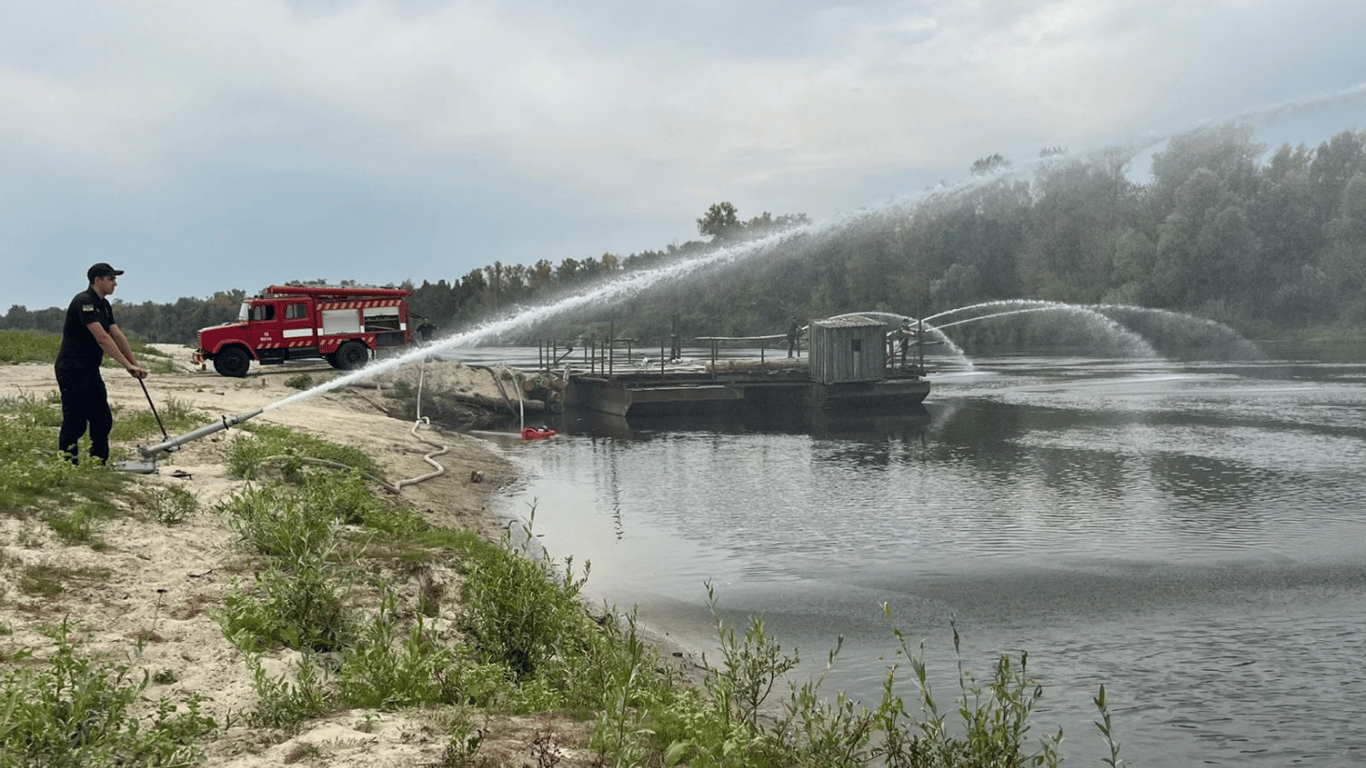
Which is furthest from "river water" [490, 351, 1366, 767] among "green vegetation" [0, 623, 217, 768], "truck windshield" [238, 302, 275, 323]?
"truck windshield" [238, 302, 275, 323]

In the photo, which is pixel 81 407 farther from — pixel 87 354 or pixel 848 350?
pixel 848 350

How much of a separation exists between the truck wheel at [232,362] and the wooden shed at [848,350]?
2218 centimetres

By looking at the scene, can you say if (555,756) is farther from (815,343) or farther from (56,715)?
(815,343)

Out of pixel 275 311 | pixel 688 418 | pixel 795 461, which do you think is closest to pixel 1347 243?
pixel 688 418

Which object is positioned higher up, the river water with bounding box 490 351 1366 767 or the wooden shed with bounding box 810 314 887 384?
the wooden shed with bounding box 810 314 887 384

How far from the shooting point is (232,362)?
36.6m

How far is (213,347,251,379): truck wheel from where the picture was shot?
119 ft

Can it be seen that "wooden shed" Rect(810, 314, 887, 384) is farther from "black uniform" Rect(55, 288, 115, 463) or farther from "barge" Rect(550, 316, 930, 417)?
"black uniform" Rect(55, 288, 115, 463)

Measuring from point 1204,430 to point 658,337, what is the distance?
76846mm

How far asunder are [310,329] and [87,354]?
2734 centimetres

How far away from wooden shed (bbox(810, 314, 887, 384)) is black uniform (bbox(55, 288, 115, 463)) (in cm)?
3501

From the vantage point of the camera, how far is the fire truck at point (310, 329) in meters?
36.7

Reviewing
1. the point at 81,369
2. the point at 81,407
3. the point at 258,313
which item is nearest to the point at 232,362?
the point at 258,313

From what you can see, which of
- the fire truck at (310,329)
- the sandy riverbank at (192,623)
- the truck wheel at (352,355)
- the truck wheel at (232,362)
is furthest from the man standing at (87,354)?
the truck wheel at (352,355)
